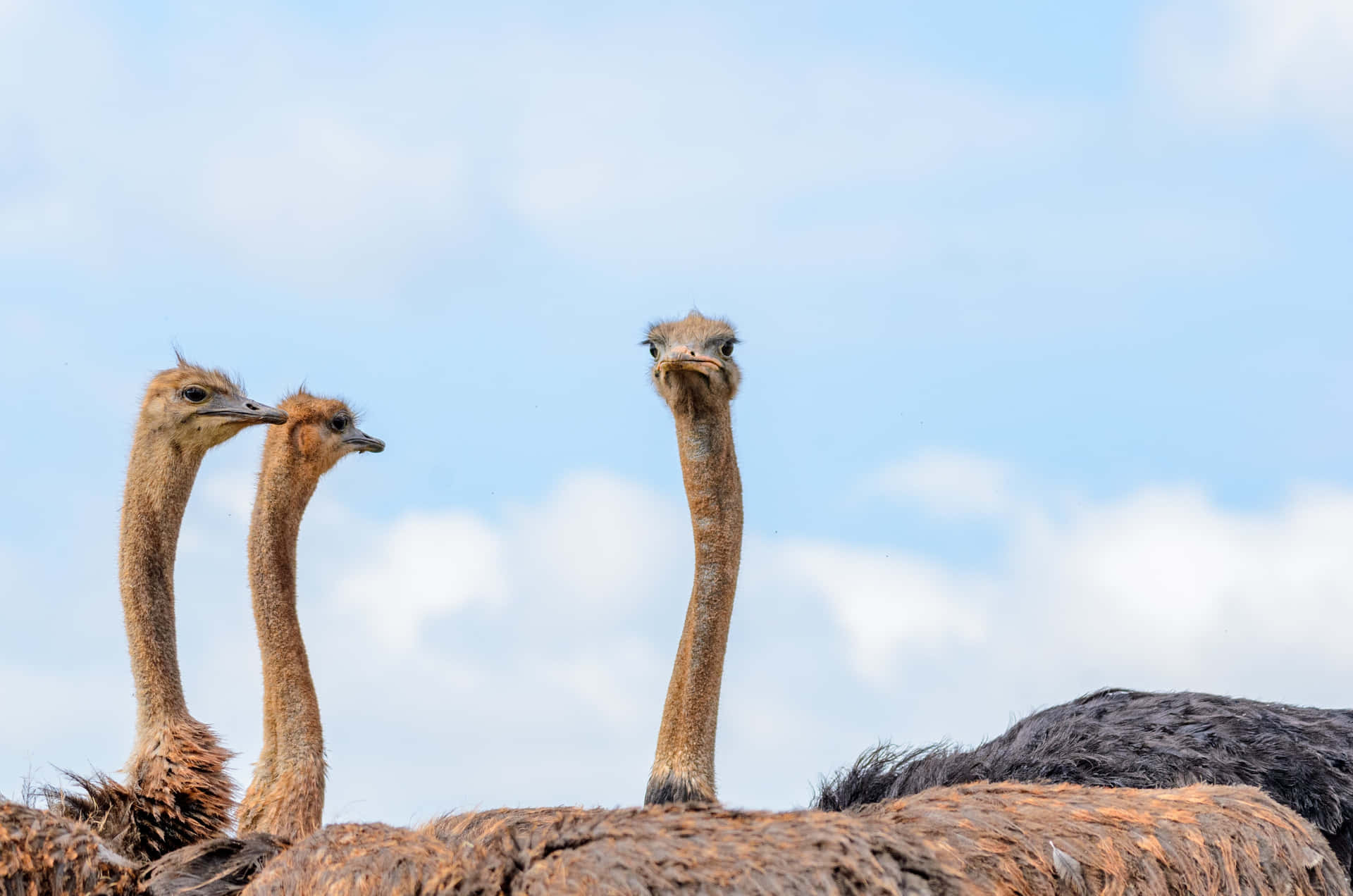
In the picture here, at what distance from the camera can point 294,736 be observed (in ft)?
20.6

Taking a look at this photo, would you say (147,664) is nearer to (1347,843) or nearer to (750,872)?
(750,872)

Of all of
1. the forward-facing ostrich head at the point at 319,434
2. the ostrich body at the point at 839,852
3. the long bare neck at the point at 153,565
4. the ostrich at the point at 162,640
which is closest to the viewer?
the ostrich body at the point at 839,852

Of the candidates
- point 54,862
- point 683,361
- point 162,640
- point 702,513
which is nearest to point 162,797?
point 162,640

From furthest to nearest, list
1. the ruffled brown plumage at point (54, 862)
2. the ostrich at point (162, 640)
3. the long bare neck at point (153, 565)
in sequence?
the long bare neck at point (153, 565), the ostrich at point (162, 640), the ruffled brown plumage at point (54, 862)

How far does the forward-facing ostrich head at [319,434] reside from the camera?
6.88 meters

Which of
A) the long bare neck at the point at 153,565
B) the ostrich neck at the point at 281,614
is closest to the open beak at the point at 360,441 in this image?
the ostrich neck at the point at 281,614

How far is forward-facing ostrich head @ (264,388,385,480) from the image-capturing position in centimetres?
688

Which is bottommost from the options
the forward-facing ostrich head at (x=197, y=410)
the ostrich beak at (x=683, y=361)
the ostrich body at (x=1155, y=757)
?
the ostrich body at (x=1155, y=757)

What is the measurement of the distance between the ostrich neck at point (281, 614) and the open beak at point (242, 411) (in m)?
0.24

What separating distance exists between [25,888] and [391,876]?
1595 millimetres

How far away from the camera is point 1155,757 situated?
6.24m

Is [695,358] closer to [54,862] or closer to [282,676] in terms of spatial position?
[282,676]

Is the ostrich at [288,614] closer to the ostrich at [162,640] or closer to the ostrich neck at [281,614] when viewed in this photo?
the ostrich neck at [281,614]

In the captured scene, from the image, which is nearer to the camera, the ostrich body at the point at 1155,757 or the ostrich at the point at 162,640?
the ostrich at the point at 162,640
